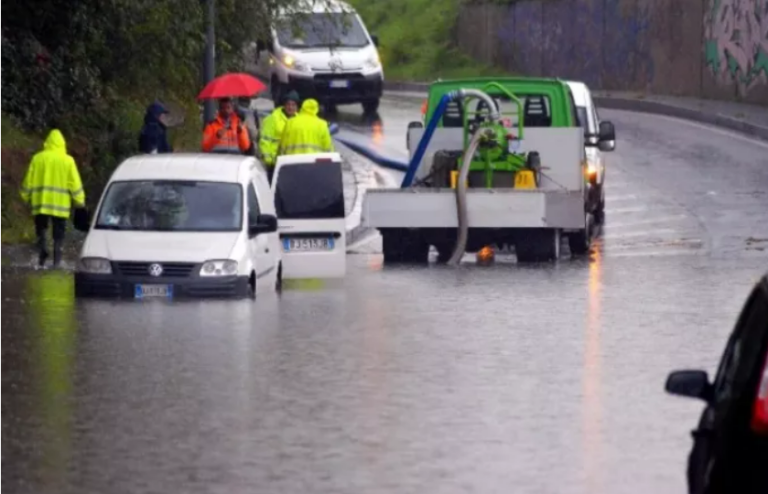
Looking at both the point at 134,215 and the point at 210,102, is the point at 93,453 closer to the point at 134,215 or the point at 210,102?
the point at 134,215

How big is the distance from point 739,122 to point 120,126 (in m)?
13.6

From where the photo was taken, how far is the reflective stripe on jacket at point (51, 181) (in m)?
22.0

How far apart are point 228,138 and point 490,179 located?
3231mm

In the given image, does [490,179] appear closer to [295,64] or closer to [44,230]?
[44,230]

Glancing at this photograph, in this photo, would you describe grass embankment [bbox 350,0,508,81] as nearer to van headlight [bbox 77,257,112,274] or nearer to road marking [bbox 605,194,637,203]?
road marking [bbox 605,194,637,203]

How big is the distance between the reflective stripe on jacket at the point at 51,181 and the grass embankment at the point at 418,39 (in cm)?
3091

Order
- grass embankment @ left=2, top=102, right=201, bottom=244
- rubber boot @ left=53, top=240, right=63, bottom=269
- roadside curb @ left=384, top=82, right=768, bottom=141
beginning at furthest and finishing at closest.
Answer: roadside curb @ left=384, top=82, right=768, bottom=141
grass embankment @ left=2, top=102, right=201, bottom=244
rubber boot @ left=53, top=240, right=63, bottom=269

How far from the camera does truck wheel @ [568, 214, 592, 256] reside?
23.6 m

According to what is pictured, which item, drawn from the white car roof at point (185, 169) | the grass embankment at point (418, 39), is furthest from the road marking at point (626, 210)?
the grass embankment at point (418, 39)

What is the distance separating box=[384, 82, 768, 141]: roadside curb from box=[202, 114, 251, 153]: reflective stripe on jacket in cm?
1493

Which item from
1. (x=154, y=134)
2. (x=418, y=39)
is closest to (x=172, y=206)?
(x=154, y=134)

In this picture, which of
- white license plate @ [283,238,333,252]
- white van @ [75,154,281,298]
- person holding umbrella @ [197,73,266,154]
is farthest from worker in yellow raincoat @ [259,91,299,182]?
white van @ [75,154,281,298]

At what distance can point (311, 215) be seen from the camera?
68.7 ft

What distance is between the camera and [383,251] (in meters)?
23.5
